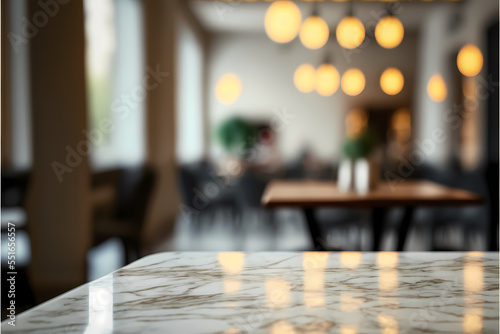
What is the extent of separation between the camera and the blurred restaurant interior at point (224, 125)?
343cm

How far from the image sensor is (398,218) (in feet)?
14.6

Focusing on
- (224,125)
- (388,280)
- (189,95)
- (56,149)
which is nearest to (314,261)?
(388,280)

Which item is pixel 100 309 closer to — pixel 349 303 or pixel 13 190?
pixel 349 303

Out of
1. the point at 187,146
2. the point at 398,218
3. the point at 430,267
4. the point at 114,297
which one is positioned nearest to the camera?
the point at 114,297

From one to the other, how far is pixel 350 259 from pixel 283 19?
227 centimetres

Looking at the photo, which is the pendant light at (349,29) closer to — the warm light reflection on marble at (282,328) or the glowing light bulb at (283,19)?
the glowing light bulb at (283,19)

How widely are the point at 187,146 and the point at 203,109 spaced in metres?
1.21

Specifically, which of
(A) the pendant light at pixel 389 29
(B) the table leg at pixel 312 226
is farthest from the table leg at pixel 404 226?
(A) the pendant light at pixel 389 29

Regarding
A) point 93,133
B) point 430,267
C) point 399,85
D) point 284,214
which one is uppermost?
point 399,85

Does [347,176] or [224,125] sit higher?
[224,125]

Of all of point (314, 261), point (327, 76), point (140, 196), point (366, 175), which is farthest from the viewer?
point (327, 76)

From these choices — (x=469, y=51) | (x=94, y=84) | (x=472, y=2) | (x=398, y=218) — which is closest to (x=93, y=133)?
(x=94, y=84)

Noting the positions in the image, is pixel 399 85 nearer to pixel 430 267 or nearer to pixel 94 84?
pixel 94 84

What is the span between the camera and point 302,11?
852 cm
